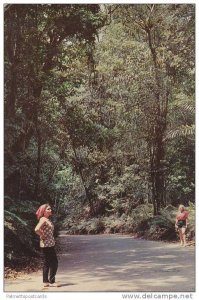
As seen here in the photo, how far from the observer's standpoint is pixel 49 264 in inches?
312

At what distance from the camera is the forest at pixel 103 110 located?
1047cm

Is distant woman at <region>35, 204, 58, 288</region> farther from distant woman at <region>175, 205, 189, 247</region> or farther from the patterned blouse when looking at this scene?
distant woman at <region>175, 205, 189, 247</region>

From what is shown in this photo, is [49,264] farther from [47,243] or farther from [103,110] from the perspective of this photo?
[103,110]

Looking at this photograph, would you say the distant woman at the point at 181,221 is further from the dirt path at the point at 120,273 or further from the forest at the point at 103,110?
the dirt path at the point at 120,273

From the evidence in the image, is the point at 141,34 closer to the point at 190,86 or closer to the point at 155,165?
the point at 190,86

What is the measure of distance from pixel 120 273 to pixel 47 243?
5.67 ft

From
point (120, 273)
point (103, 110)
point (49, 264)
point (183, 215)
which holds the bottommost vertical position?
point (120, 273)

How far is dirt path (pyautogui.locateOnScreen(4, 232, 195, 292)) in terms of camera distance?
7617mm

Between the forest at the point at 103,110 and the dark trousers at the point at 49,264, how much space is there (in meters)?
1.28

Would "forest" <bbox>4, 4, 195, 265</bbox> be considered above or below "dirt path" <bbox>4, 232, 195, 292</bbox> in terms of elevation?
above

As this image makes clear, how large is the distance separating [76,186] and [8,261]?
17391 mm

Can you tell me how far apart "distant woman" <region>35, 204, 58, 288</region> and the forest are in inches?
50.2


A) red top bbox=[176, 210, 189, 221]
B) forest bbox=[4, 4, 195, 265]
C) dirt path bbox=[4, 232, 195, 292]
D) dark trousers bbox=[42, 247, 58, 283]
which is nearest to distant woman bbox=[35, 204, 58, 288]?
dark trousers bbox=[42, 247, 58, 283]

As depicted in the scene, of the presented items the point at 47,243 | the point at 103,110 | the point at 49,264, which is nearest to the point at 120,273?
the point at 49,264
